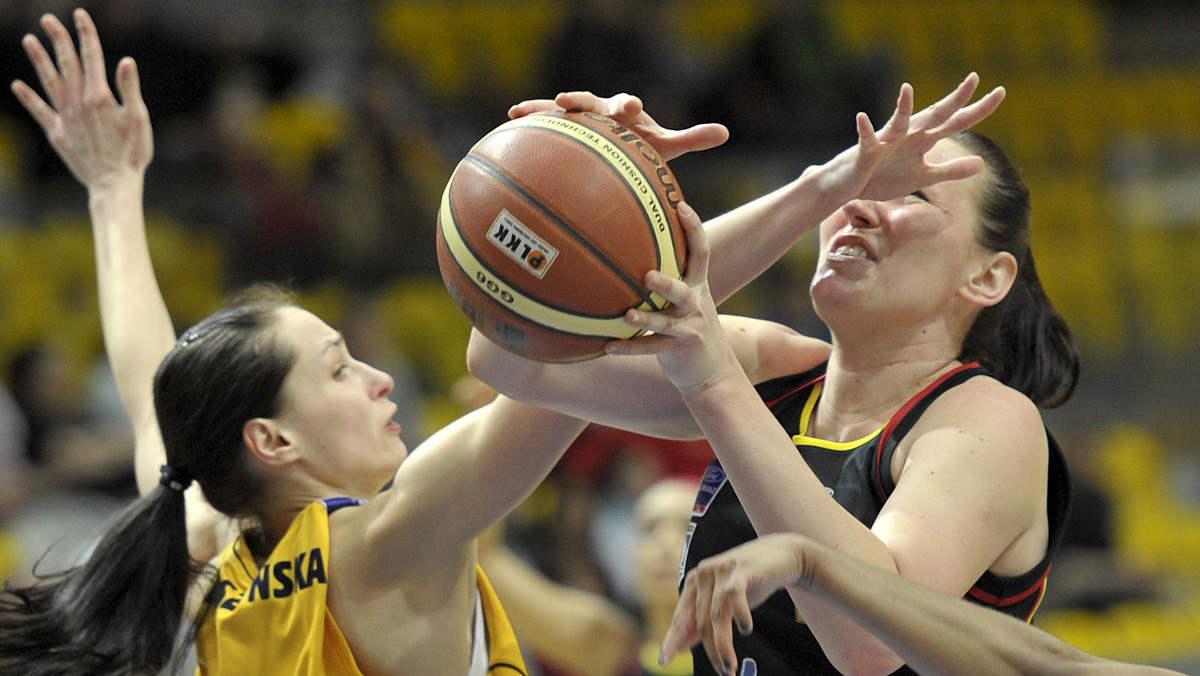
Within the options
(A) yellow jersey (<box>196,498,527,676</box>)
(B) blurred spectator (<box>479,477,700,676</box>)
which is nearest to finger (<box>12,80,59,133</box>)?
(A) yellow jersey (<box>196,498,527,676</box>)

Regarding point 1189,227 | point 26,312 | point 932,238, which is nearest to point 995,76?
point 1189,227

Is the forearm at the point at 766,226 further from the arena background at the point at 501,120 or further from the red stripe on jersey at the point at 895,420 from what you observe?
the arena background at the point at 501,120

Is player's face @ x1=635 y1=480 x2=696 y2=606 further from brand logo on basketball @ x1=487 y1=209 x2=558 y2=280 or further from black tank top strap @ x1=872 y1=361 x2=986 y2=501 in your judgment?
brand logo on basketball @ x1=487 y1=209 x2=558 y2=280

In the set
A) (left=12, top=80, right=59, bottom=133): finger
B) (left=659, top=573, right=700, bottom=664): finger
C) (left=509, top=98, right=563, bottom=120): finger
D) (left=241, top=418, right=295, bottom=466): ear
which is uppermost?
(left=509, top=98, right=563, bottom=120): finger

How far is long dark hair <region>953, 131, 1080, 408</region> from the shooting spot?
2479mm

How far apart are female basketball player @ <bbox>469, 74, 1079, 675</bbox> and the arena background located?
3.69m

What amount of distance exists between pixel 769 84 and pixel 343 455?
6.72m

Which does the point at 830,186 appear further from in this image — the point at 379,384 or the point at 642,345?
the point at 379,384

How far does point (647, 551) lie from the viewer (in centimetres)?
401

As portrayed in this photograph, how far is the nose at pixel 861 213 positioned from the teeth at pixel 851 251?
4 centimetres

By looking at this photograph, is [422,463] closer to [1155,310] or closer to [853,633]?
[853,633]

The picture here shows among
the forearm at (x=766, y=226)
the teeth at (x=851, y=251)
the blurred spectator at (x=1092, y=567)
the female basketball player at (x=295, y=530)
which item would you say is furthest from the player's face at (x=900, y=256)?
the blurred spectator at (x=1092, y=567)

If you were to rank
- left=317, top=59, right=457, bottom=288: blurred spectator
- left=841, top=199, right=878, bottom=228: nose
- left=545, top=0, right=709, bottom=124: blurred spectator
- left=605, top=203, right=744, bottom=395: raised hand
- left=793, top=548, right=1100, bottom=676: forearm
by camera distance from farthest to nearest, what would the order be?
left=545, top=0, right=709, bottom=124: blurred spectator < left=317, top=59, right=457, bottom=288: blurred spectator < left=841, top=199, right=878, bottom=228: nose < left=605, top=203, right=744, bottom=395: raised hand < left=793, top=548, right=1100, bottom=676: forearm

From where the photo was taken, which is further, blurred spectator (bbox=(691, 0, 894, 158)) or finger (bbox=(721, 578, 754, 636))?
blurred spectator (bbox=(691, 0, 894, 158))
